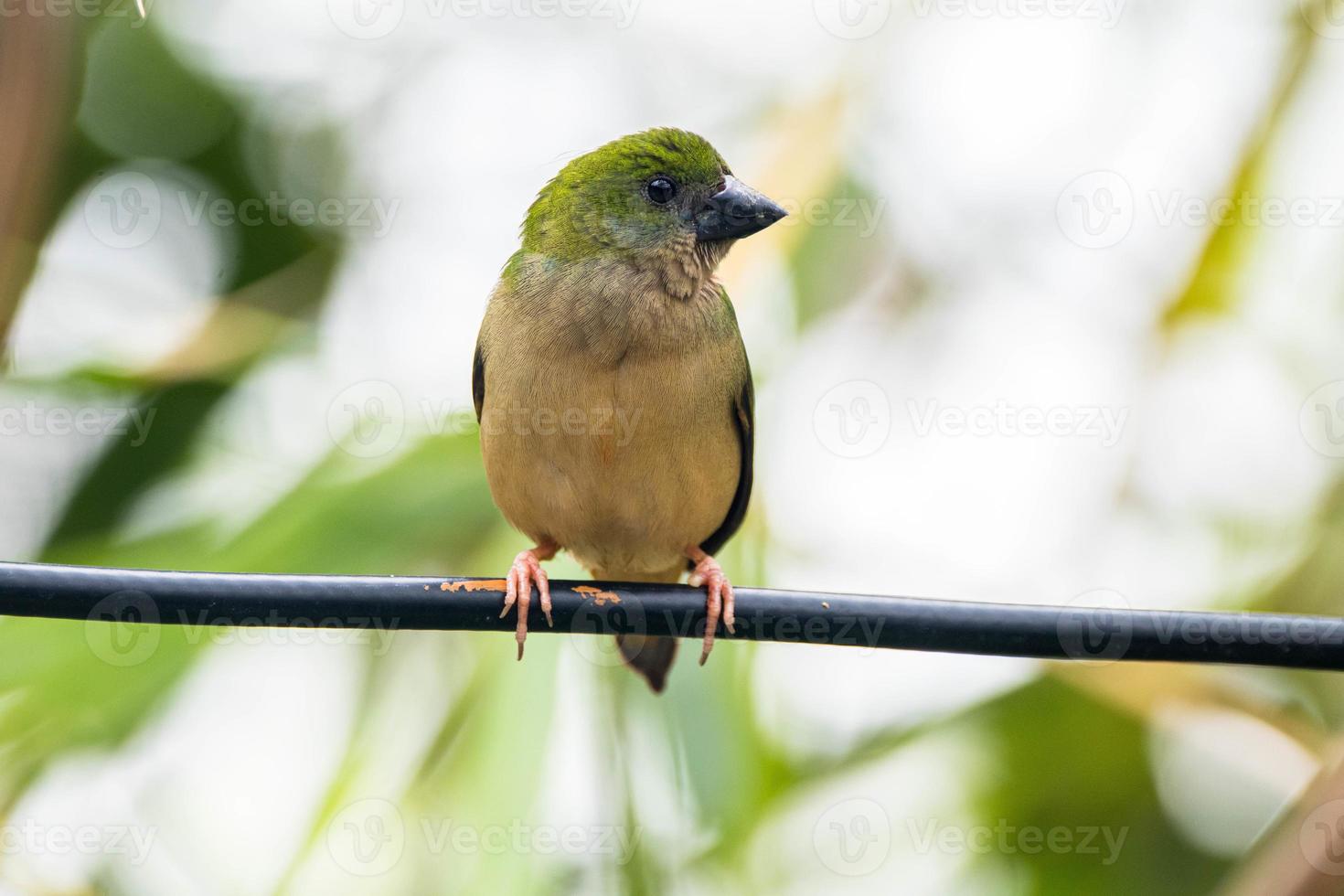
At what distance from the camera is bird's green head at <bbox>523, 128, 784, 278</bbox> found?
144 inches

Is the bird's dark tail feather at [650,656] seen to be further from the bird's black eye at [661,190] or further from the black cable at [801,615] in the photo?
the black cable at [801,615]

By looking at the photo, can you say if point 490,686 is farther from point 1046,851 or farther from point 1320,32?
point 1320,32

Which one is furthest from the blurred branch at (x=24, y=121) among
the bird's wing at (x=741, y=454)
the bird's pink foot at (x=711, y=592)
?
the bird's pink foot at (x=711, y=592)

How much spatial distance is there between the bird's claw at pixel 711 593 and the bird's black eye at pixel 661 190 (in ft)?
3.34

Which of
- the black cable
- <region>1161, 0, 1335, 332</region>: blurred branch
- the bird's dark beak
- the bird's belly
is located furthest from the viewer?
<region>1161, 0, 1335, 332</region>: blurred branch

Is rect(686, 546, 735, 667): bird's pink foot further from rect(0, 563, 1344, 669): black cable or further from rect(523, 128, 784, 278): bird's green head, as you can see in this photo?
rect(523, 128, 784, 278): bird's green head

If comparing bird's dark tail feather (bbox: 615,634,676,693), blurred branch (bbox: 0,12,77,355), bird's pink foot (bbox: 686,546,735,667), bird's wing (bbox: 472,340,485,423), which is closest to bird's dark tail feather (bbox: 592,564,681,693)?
bird's dark tail feather (bbox: 615,634,676,693)

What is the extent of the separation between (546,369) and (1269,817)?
9.44 ft

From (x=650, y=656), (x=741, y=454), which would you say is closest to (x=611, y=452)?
(x=741, y=454)

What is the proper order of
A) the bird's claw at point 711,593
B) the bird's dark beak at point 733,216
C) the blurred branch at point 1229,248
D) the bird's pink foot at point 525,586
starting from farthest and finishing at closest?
the blurred branch at point 1229,248, the bird's dark beak at point 733,216, the bird's pink foot at point 525,586, the bird's claw at point 711,593

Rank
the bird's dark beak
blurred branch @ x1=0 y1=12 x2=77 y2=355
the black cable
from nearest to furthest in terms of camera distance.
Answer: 1. the black cable
2. blurred branch @ x1=0 y1=12 x2=77 y2=355
3. the bird's dark beak

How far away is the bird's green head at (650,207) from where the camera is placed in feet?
12.0

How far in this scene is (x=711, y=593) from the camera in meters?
3.09

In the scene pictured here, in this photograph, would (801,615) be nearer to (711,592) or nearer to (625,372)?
(711,592)
